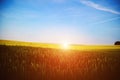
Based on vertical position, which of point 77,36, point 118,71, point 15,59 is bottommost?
point 118,71

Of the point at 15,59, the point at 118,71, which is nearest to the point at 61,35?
the point at 15,59

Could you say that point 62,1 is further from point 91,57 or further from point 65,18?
point 91,57

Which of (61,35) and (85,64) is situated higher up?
(61,35)

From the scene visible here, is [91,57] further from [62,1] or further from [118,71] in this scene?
[62,1]

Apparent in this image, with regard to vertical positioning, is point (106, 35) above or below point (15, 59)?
above

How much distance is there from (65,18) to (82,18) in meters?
0.21

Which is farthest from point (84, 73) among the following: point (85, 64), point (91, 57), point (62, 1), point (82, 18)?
point (62, 1)

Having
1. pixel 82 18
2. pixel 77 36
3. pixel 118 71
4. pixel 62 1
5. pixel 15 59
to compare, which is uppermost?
pixel 62 1

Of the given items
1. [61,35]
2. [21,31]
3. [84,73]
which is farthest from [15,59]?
[84,73]

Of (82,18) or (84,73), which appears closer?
(84,73)

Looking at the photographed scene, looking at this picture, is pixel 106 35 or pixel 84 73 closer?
pixel 84 73

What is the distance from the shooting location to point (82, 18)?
120 inches

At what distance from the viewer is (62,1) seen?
301 centimetres

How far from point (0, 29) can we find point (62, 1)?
0.82 meters
